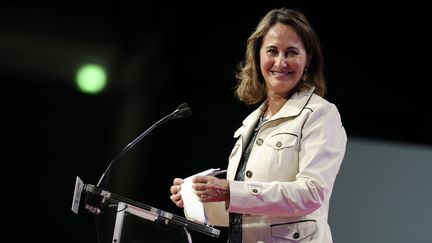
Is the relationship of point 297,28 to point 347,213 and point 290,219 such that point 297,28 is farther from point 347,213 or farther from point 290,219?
point 347,213

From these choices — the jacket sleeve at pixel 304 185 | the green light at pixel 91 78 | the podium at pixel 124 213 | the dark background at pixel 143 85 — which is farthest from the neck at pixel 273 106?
the green light at pixel 91 78

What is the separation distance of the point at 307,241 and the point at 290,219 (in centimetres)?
8

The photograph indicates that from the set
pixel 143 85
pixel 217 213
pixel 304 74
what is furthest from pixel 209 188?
pixel 143 85

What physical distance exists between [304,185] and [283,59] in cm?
48

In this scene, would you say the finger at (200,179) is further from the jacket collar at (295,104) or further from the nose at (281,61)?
the nose at (281,61)

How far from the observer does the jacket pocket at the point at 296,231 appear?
5.47ft

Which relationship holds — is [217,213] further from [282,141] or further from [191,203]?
[282,141]

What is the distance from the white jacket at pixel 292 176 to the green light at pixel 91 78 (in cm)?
154

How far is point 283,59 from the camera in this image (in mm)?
1896

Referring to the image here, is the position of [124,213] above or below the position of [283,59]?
below

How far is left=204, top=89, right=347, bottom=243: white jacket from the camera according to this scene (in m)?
1.61

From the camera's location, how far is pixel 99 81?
320 cm

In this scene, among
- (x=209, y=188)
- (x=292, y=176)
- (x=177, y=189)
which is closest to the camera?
(x=209, y=188)

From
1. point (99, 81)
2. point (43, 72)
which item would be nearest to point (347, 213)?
point (99, 81)
